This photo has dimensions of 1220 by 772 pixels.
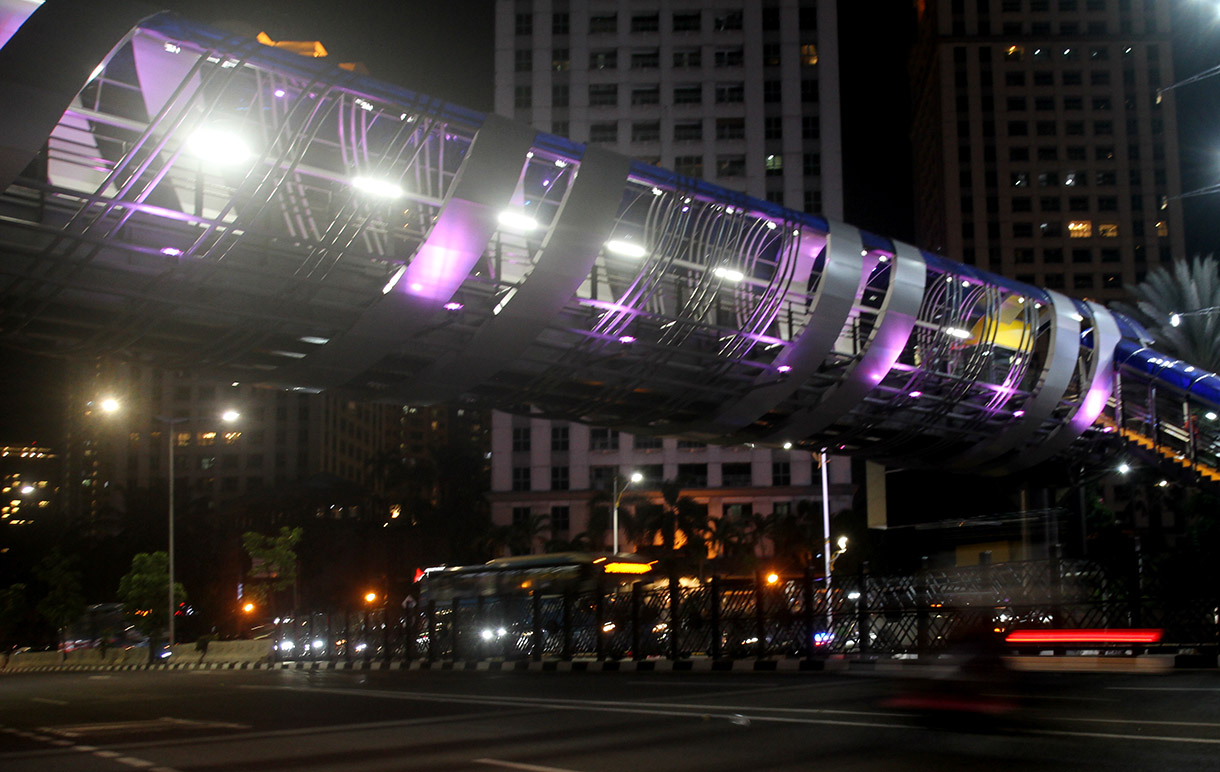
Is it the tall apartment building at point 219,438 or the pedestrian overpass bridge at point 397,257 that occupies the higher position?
the tall apartment building at point 219,438

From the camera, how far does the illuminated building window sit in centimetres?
11475

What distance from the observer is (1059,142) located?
382 ft


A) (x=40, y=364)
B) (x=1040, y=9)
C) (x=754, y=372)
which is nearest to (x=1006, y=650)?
(x=754, y=372)

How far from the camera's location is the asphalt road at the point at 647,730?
916 cm

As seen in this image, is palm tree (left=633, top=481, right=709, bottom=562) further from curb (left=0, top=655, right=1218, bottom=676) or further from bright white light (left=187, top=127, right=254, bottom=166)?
bright white light (left=187, top=127, right=254, bottom=166)

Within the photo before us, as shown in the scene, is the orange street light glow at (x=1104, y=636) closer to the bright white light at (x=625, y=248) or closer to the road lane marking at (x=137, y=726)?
the bright white light at (x=625, y=248)

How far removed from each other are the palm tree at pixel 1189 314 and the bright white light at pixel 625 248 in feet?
83.5

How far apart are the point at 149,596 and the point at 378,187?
34082 millimetres

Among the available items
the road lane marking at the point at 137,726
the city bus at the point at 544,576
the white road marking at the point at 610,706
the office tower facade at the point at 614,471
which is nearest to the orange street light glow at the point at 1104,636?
the white road marking at the point at 610,706

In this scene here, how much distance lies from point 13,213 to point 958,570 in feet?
89.2

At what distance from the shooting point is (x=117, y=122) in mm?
17875

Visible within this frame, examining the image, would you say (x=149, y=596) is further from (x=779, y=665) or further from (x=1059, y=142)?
(x=1059, y=142)

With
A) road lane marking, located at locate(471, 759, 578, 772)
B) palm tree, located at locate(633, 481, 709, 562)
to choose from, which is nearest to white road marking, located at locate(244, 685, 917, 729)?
road lane marking, located at locate(471, 759, 578, 772)

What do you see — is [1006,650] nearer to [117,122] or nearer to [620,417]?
[117,122]
